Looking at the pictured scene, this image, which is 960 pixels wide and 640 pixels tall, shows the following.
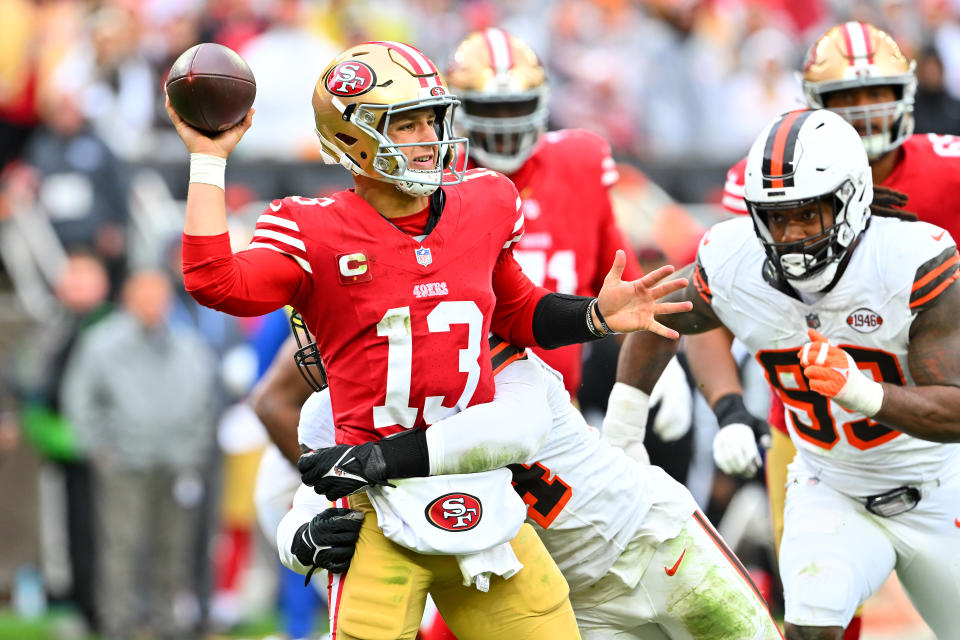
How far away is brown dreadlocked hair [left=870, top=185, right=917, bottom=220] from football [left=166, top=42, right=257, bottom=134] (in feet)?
6.62

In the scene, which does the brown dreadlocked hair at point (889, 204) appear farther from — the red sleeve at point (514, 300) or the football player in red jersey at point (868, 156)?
the red sleeve at point (514, 300)

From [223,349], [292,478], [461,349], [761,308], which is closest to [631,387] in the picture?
[761,308]

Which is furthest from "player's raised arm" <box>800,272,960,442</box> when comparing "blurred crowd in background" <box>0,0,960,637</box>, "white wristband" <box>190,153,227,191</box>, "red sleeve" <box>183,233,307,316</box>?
"blurred crowd in background" <box>0,0,960,637</box>

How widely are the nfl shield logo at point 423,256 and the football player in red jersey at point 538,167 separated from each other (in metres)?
1.89

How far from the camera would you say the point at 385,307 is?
3.64m

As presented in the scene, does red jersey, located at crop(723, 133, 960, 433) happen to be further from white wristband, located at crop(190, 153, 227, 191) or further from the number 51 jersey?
white wristband, located at crop(190, 153, 227, 191)

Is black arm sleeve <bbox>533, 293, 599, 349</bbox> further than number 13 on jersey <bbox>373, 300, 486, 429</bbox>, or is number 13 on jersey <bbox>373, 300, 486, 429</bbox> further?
black arm sleeve <bbox>533, 293, 599, 349</bbox>

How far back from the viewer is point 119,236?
9.12 meters

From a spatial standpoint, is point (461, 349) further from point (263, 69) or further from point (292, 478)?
point (263, 69)

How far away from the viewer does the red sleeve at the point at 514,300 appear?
4.02 m

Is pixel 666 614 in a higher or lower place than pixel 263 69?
higher

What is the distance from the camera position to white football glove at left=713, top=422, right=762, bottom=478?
4.76m

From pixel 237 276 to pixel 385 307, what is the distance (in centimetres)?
39

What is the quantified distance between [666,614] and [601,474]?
44 cm
